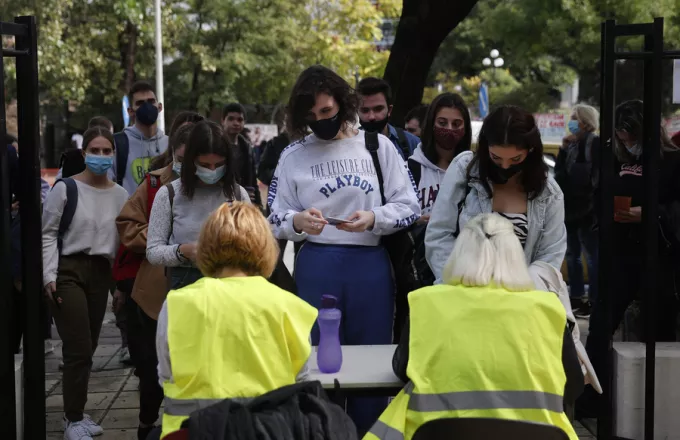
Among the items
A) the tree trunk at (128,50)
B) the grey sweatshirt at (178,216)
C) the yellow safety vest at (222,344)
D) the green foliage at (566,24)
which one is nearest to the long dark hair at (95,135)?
the grey sweatshirt at (178,216)

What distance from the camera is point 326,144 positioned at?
4469 millimetres

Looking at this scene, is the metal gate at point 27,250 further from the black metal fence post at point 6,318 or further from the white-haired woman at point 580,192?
the white-haired woman at point 580,192

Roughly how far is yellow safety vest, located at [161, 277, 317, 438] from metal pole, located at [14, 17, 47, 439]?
5.48ft

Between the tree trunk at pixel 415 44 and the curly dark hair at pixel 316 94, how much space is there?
512 cm

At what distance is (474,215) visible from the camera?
421 cm

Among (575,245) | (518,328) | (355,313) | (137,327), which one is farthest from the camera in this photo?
(575,245)

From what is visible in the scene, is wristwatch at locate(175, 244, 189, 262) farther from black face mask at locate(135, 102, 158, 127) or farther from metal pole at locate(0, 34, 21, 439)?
black face mask at locate(135, 102, 158, 127)

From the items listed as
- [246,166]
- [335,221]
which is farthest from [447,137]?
[246,166]

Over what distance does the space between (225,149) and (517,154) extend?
151 centimetres

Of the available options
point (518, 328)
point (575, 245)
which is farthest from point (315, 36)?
point (518, 328)

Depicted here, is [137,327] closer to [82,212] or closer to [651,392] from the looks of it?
[82,212]

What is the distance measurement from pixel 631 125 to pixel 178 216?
9.53ft

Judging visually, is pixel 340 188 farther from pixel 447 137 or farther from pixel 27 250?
pixel 27 250

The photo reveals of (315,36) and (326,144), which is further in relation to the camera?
(315,36)
